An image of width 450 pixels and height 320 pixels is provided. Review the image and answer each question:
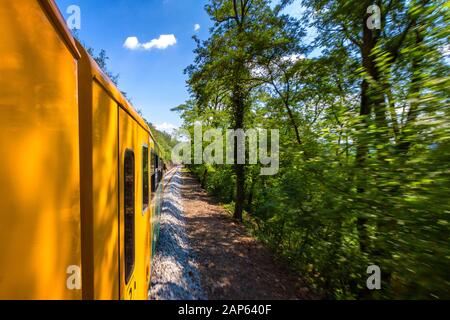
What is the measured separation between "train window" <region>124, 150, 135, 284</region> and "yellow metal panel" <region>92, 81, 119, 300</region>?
16.0 inches

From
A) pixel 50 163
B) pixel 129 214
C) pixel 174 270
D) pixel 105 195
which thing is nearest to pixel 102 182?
pixel 105 195

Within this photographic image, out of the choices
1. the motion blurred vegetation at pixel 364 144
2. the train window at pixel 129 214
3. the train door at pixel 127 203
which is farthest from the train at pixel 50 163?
the motion blurred vegetation at pixel 364 144

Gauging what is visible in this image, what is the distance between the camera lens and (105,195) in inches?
65.1

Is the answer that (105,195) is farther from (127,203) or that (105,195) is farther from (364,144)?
(364,144)

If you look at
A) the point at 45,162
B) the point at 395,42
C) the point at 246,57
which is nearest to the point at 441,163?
the point at 395,42

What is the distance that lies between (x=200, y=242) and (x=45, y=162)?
25.6ft

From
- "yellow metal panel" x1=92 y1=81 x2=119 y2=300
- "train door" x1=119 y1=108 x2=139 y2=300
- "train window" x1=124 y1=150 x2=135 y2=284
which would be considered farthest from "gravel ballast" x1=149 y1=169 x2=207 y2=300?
"yellow metal panel" x1=92 y1=81 x2=119 y2=300

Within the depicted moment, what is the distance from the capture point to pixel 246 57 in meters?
7.90

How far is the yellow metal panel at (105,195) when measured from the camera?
151 cm

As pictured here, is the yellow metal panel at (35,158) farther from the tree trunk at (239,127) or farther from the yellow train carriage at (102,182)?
the tree trunk at (239,127)

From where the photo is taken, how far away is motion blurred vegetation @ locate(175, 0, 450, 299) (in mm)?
2338

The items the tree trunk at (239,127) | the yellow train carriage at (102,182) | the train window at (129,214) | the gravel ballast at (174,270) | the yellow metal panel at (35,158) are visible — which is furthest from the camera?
the tree trunk at (239,127)

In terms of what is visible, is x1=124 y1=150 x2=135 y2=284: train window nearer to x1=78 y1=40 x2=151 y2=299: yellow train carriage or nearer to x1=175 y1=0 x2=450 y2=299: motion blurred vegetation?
x1=78 y1=40 x2=151 y2=299: yellow train carriage
